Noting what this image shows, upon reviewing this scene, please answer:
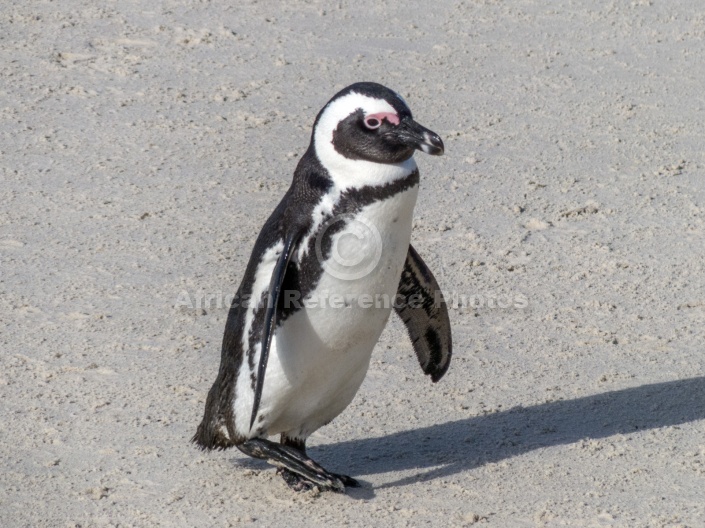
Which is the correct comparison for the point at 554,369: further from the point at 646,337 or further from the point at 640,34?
the point at 640,34

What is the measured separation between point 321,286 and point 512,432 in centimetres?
95

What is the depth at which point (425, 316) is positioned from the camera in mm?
3846

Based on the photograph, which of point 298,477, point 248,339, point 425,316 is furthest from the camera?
point 425,316

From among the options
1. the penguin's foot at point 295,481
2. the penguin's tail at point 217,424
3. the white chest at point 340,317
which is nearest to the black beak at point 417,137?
the white chest at point 340,317

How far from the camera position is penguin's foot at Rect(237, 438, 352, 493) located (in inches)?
136

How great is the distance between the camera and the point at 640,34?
Result: 7.05m

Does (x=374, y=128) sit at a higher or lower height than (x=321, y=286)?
higher

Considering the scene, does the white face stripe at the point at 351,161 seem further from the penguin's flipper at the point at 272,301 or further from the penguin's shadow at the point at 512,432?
the penguin's shadow at the point at 512,432

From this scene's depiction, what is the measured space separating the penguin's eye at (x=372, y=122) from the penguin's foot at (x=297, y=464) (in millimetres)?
945

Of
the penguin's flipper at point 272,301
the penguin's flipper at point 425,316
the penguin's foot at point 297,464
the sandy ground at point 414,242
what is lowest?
the sandy ground at point 414,242

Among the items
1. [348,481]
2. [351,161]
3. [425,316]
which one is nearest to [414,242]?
[425,316]

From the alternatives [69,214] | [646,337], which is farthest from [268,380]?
[69,214]

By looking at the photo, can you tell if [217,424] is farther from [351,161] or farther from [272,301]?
[351,161]

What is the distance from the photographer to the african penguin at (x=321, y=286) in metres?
3.27
